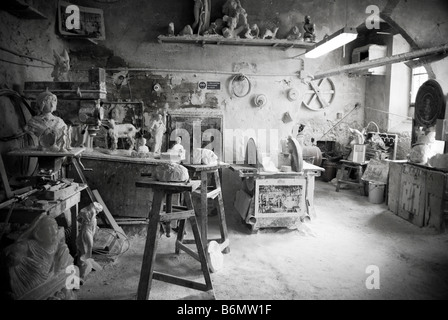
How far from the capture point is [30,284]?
306cm

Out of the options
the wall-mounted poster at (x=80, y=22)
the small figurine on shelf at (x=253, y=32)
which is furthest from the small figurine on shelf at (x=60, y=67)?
the small figurine on shelf at (x=253, y=32)

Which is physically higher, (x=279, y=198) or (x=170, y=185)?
(x=170, y=185)

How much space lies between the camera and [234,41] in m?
7.49

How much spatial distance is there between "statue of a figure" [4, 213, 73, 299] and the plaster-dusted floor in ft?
2.48

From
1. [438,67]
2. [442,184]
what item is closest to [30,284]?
[442,184]

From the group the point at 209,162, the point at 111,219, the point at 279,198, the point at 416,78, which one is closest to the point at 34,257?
the point at 111,219

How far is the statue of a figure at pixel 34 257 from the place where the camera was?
3.00 meters

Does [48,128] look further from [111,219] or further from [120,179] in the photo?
[111,219]

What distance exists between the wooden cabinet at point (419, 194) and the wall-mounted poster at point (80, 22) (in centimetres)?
735

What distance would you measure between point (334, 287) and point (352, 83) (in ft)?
28.6

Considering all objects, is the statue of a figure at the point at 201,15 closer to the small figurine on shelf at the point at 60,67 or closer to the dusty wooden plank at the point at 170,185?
the small figurine on shelf at the point at 60,67

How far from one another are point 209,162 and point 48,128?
224 centimetres

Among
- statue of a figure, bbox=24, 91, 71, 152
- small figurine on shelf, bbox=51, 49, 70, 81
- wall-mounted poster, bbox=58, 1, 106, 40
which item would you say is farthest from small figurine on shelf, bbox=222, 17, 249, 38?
statue of a figure, bbox=24, 91, 71, 152
